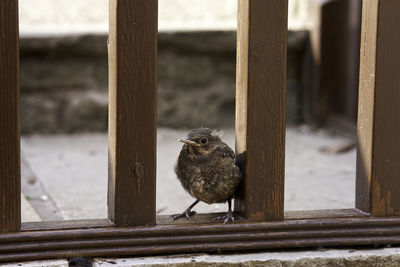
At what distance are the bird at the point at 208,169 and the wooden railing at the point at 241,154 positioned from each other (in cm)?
5

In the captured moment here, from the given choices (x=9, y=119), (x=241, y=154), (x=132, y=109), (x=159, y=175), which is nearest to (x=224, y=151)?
(x=241, y=154)

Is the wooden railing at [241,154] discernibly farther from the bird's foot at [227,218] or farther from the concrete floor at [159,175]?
the concrete floor at [159,175]

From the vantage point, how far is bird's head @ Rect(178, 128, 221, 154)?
7.95ft

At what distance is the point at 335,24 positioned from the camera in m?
5.63

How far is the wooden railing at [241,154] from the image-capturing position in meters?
2.11

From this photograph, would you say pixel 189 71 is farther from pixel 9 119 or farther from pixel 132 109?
pixel 9 119

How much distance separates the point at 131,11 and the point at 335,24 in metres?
3.83

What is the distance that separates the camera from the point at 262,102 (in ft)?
7.41

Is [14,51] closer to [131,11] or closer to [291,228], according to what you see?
[131,11]

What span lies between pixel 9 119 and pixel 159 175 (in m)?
2.08

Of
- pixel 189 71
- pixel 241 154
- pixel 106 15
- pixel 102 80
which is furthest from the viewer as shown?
pixel 106 15

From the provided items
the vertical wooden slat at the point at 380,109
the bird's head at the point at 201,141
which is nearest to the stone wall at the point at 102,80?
the bird's head at the point at 201,141

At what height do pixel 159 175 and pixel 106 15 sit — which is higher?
pixel 106 15

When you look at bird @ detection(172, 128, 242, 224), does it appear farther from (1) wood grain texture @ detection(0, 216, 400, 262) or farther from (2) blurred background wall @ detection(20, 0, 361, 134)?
(2) blurred background wall @ detection(20, 0, 361, 134)
